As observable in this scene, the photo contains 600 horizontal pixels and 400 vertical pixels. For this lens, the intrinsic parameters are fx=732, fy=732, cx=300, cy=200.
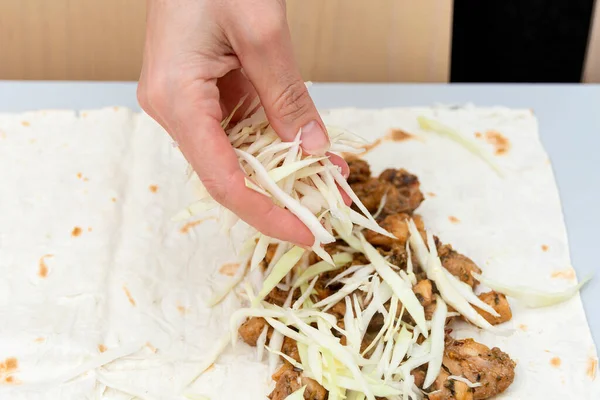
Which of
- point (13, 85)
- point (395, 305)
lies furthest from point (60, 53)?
point (395, 305)

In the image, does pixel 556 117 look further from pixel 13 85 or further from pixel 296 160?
pixel 13 85

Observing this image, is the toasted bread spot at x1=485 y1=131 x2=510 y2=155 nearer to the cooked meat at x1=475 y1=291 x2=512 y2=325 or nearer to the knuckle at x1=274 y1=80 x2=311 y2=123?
the cooked meat at x1=475 y1=291 x2=512 y2=325

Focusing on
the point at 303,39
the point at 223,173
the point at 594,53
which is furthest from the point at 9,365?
the point at 594,53

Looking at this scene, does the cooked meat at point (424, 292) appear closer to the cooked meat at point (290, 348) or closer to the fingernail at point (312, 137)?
the cooked meat at point (290, 348)

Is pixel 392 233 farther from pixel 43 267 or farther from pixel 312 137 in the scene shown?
pixel 43 267

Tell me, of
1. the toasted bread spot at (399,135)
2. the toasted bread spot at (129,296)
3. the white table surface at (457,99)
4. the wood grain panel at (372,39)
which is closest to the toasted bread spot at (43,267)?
the toasted bread spot at (129,296)
